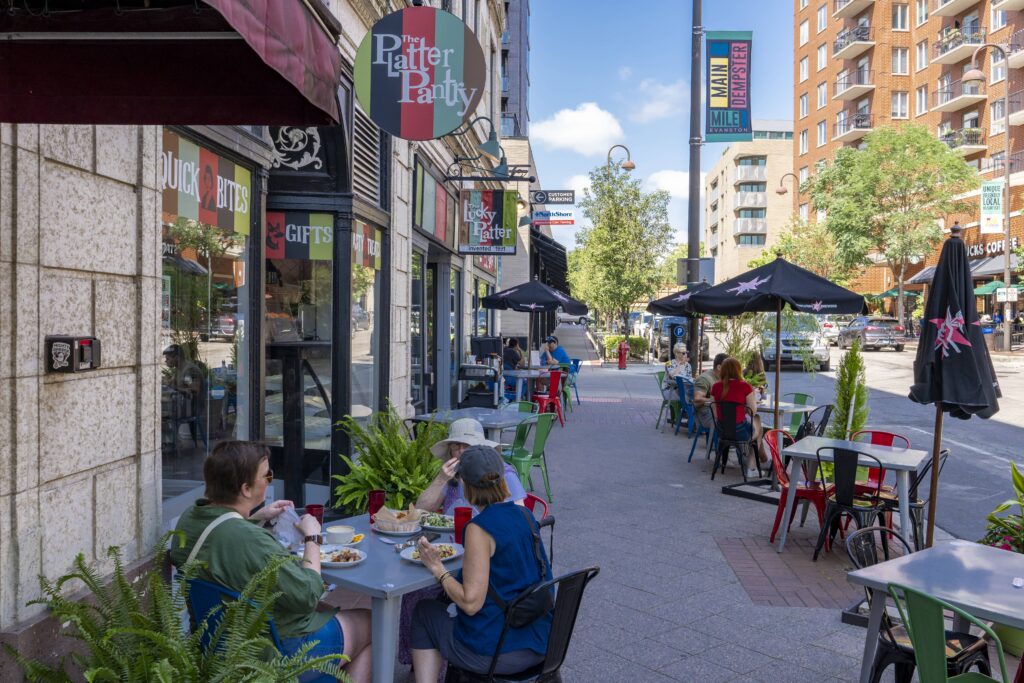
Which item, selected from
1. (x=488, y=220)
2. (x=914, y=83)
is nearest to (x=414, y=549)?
(x=488, y=220)

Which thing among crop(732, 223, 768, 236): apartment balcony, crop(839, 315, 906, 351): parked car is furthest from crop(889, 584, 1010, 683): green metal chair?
crop(732, 223, 768, 236): apartment balcony

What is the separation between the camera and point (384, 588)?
349cm

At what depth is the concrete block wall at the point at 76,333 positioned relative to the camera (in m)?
3.18

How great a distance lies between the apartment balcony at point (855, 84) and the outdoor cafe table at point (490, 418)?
166 ft

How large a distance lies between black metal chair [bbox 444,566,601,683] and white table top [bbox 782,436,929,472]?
3745 mm

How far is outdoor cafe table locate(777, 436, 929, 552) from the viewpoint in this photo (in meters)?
6.38

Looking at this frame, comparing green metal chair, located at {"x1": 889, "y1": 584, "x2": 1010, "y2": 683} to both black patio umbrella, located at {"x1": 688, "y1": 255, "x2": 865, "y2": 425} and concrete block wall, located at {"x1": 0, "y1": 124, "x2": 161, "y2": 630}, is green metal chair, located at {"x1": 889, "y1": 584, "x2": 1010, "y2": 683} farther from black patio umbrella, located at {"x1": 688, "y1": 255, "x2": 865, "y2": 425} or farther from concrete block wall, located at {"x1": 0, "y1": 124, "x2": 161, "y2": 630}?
black patio umbrella, located at {"x1": 688, "y1": 255, "x2": 865, "y2": 425}

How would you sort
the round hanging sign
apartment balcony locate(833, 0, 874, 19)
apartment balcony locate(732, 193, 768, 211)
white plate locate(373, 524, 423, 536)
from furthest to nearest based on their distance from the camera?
→ apartment balcony locate(732, 193, 768, 211) → apartment balcony locate(833, 0, 874, 19) → the round hanging sign → white plate locate(373, 524, 423, 536)

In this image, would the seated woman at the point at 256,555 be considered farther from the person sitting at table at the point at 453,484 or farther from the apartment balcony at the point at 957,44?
the apartment balcony at the point at 957,44

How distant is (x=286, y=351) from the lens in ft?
24.6

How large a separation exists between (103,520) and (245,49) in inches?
86.5

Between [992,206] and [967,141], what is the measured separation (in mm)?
12432

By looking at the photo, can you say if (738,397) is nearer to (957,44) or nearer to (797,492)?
(797,492)

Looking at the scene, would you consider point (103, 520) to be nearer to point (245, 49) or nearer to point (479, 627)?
point (479, 627)
